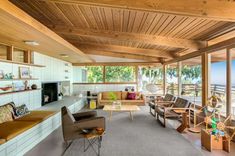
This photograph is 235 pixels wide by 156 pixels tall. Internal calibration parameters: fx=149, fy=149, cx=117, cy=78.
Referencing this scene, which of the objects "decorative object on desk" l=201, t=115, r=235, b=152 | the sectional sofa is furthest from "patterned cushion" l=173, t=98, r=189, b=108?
the sectional sofa

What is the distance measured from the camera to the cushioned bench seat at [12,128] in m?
2.34

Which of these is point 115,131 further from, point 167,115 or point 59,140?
point 167,115

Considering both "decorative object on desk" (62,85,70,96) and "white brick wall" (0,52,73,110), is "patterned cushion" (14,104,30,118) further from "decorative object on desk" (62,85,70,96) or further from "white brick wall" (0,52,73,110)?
"decorative object on desk" (62,85,70,96)

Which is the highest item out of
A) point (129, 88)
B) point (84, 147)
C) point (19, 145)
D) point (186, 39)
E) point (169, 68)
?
point (186, 39)

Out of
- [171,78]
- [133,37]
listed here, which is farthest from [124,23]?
[171,78]

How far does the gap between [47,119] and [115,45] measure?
12.3 feet

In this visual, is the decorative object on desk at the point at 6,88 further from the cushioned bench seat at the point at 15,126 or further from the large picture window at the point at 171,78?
the large picture window at the point at 171,78

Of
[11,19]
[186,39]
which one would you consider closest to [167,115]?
[186,39]

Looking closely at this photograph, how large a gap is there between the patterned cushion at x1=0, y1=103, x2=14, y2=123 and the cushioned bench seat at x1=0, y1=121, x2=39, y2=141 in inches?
4.8

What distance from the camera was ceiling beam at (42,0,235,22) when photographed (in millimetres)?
1985

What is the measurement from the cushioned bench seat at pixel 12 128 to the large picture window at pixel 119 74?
17.8 feet

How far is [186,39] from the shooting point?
417 centimetres

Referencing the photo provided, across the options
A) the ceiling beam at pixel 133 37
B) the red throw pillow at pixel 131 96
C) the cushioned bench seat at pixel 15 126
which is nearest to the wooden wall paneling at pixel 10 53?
the ceiling beam at pixel 133 37

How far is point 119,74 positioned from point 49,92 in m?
3.80
